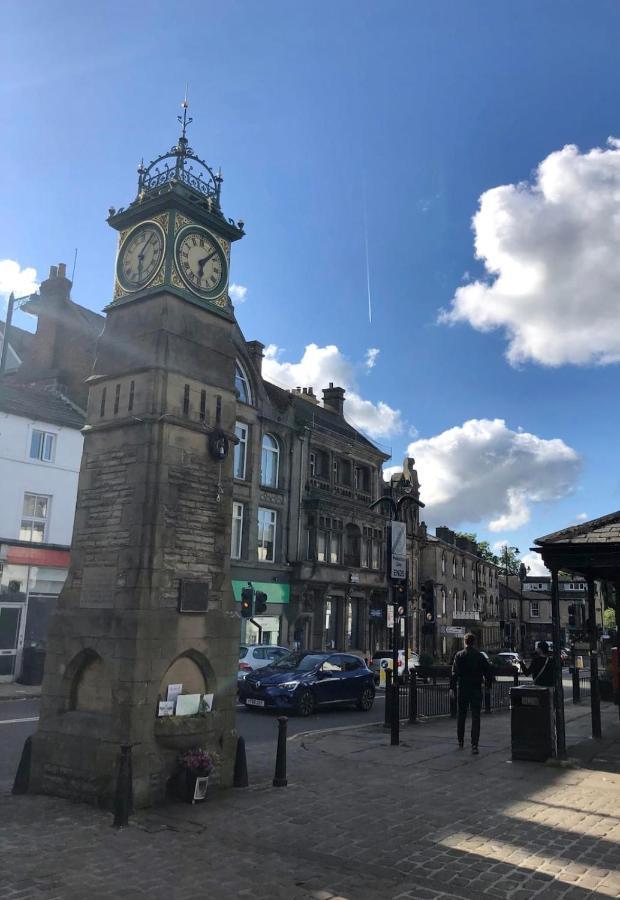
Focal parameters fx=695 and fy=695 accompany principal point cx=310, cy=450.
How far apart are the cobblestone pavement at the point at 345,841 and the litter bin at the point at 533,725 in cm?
72

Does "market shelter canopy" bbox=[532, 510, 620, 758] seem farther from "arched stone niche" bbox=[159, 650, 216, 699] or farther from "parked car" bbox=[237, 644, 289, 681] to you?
"parked car" bbox=[237, 644, 289, 681]

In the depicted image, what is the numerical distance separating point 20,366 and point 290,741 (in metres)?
27.0

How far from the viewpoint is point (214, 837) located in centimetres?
696

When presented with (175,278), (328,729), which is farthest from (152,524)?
(328,729)

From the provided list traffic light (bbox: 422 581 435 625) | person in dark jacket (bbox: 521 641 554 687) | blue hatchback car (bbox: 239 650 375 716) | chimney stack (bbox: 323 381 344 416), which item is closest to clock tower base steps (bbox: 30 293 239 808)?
person in dark jacket (bbox: 521 641 554 687)

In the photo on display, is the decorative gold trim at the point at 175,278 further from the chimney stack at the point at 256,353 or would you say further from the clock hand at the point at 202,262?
the chimney stack at the point at 256,353

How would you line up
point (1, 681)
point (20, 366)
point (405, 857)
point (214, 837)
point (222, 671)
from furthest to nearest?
1. point (20, 366)
2. point (1, 681)
3. point (222, 671)
4. point (214, 837)
5. point (405, 857)

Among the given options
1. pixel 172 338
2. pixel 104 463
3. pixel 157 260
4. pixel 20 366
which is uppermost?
pixel 20 366

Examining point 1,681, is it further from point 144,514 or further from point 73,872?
point 73,872

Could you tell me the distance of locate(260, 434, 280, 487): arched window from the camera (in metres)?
35.8

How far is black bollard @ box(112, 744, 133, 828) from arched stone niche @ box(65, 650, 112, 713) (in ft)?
3.21

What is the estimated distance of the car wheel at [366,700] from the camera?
20398 mm

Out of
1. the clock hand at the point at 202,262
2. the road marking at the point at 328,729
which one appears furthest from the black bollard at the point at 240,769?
the clock hand at the point at 202,262

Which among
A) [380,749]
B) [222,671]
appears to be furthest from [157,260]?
[380,749]
